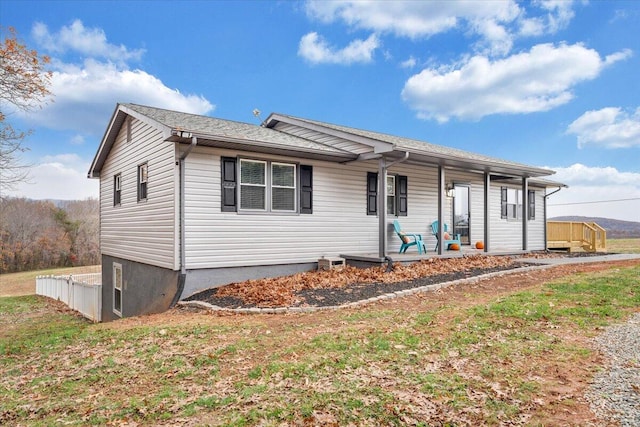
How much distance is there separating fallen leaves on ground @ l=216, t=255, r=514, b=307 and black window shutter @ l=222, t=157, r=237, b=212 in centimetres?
185

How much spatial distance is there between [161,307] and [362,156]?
6447 millimetres

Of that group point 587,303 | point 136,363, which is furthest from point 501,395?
point 587,303

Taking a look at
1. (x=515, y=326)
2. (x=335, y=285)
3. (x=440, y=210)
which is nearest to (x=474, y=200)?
(x=440, y=210)

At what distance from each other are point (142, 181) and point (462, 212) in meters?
11.2

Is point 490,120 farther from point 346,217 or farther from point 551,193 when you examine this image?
point 346,217

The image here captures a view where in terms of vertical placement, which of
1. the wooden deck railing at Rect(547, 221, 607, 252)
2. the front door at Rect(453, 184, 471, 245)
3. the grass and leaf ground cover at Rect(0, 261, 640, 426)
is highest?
the front door at Rect(453, 184, 471, 245)

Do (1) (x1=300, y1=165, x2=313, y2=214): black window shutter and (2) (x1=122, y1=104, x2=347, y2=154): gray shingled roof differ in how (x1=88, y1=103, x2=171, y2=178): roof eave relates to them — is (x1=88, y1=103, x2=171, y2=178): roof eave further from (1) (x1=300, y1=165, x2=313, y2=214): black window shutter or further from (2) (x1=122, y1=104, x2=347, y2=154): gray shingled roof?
(1) (x1=300, y1=165, x2=313, y2=214): black window shutter

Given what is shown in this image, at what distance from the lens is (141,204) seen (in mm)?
10773

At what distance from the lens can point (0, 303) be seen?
18.3 meters

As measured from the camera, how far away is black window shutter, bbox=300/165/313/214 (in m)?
10.3

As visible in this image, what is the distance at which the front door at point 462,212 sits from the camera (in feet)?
47.8

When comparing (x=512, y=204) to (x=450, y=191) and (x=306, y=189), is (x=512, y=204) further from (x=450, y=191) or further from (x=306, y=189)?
(x=306, y=189)

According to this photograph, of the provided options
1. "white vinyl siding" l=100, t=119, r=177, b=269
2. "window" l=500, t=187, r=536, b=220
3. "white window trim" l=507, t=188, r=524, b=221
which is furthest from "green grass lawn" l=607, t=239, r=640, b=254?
"white vinyl siding" l=100, t=119, r=177, b=269

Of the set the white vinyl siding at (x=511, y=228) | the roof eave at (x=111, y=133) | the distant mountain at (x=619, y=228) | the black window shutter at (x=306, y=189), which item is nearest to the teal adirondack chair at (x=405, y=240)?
the black window shutter at (x=306, y=189)
